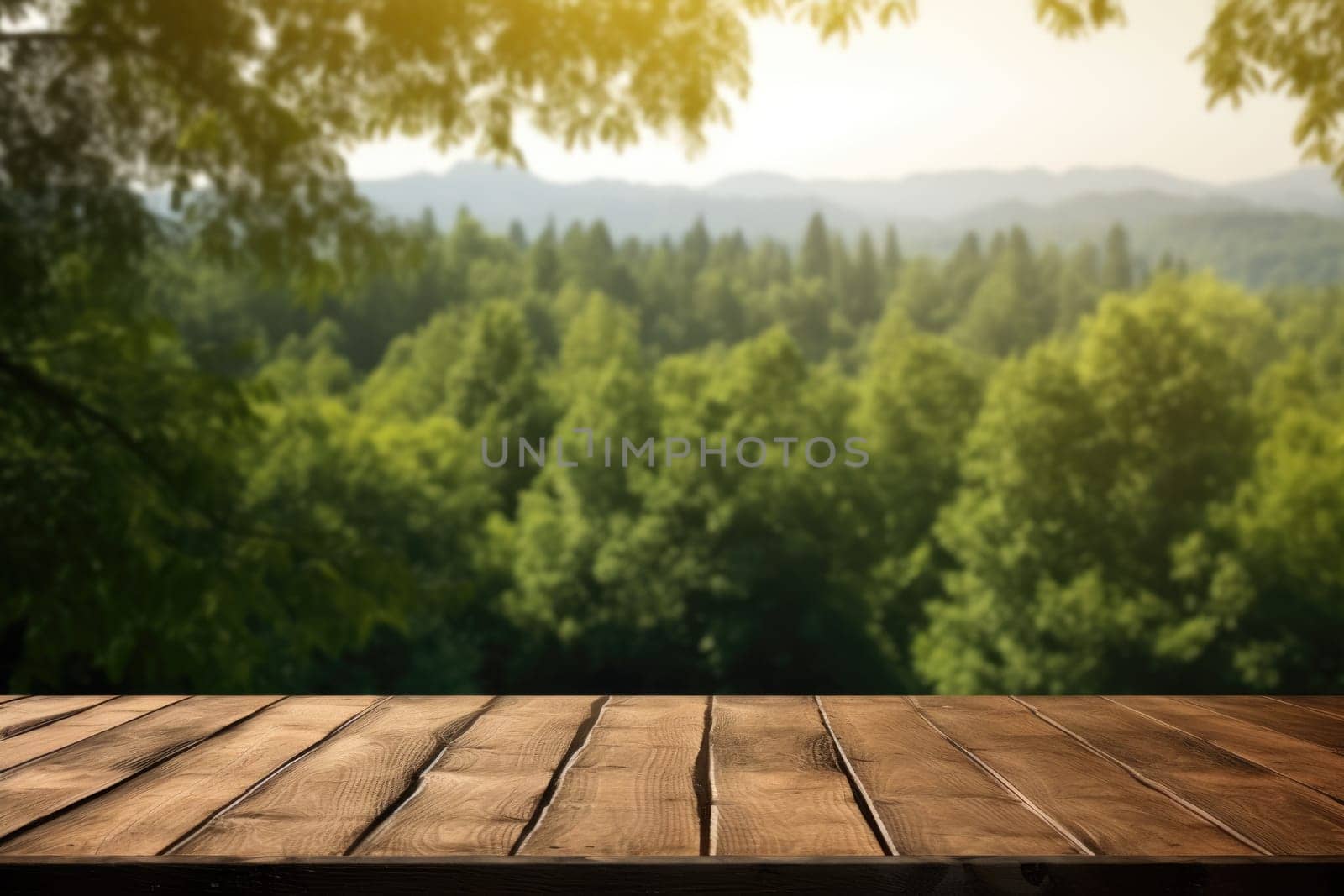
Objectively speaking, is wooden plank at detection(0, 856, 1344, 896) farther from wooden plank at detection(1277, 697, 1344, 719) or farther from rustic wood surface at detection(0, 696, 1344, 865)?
wooden plank at detection(1277, 697, 1344, 719)

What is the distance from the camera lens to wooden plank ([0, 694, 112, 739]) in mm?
1794

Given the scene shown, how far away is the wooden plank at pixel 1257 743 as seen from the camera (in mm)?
1479

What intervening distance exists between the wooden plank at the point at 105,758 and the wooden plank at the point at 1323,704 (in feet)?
5.54

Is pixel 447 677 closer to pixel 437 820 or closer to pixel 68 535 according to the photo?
pixel 68 535

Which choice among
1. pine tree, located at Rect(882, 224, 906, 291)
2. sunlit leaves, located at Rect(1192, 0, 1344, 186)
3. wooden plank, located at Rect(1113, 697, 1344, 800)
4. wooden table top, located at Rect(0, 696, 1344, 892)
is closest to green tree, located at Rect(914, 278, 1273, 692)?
pine tree, located at Rect(882, 224, 906, 291)

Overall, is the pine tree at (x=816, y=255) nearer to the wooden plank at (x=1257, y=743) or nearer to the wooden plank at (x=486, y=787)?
the wooden plank at (x=1257, y=743)

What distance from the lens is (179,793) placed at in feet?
4.40

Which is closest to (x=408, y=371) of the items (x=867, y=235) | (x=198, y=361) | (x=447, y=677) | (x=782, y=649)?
(x=447, y=677)

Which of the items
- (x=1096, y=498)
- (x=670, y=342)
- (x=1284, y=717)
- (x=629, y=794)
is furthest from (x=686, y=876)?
(x=670, y=342)

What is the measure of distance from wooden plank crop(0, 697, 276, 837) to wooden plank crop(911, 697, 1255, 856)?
3.36 ft

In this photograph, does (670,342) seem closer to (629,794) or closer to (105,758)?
(105,758)

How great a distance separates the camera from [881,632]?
76.3 ft

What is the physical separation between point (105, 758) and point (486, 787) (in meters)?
0.52

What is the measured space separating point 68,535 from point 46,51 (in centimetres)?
208
